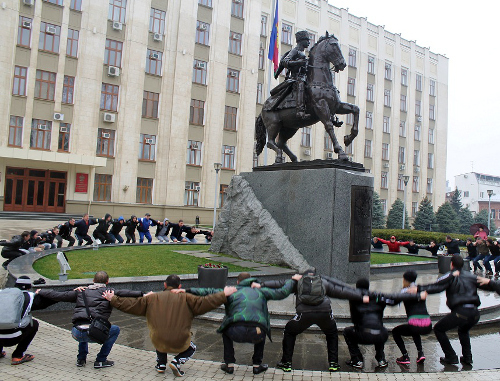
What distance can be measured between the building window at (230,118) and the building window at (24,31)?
1642 cm

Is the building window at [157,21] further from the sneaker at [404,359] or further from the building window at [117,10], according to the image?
the sneaker at [404,359]

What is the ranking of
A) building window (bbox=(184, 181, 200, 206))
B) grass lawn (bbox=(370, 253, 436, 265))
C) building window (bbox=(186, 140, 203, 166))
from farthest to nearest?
building window (bbox=(186, 140, 203, 166))
building window (bbox=(184, 181, 200, 206))
grass lawn (bbox=(370, 253, 436, 265))

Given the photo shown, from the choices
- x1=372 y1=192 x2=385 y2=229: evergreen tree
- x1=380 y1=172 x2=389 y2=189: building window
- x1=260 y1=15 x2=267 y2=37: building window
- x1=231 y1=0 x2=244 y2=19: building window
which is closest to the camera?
x1=231 y1=0 x2=244 y2=19: building window

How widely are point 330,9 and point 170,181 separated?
25.7m

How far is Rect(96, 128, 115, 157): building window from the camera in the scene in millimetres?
34375

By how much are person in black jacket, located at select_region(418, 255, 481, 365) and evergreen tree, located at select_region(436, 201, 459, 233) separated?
46.1 meters

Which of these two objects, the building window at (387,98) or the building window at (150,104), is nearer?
the building window at (150,104)

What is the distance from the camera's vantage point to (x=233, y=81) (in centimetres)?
4047

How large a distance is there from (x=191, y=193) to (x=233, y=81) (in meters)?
11.0

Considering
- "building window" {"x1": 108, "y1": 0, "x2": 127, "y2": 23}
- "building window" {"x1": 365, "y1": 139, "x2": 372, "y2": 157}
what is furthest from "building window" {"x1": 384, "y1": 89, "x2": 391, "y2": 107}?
"building window" {"x1": 108, "y1": 0, "x2": 127, "y2": 23}

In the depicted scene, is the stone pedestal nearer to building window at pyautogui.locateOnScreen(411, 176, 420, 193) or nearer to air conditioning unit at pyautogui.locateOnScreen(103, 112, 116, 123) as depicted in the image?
air conditioning unit at pyautogui.locateOnScreen(103, 112, 116, 123)

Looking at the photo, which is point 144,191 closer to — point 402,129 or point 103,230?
point 103,230

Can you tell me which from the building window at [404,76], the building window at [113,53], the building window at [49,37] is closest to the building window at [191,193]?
the building window at [113,53]

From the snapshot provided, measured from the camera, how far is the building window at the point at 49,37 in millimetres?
32250
